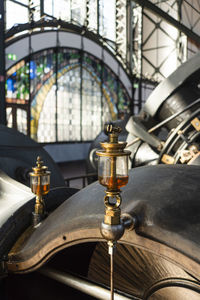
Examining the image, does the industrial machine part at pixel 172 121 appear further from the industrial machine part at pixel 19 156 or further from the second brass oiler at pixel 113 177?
the second brass oiler at pixel 113 177

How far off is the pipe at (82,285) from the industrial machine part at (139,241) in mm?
10

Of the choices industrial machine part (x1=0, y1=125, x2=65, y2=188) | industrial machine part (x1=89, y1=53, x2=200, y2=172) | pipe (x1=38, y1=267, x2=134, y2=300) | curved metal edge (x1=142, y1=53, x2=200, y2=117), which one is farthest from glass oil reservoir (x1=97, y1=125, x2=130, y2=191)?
curved metal edge (x1=142, y1=53, x2=200, y2=117)

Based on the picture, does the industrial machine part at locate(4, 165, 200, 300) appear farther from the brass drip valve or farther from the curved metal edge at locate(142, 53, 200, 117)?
the curved metal edge at locate(142, 53, 200, 117)

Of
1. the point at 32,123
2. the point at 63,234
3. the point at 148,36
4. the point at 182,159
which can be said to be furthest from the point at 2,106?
the point at 148,36

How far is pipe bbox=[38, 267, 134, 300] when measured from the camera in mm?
1393

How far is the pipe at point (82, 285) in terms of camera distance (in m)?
1.39

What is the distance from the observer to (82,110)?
1322cm

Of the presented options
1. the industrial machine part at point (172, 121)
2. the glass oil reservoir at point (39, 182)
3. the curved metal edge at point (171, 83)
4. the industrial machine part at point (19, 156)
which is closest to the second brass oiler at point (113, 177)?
the glass oil reservoir at point (39, 182)

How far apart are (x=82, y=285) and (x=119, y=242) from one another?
404 millimetres

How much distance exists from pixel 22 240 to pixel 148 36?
18.1 metres

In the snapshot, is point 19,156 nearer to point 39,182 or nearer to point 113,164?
point 39,182

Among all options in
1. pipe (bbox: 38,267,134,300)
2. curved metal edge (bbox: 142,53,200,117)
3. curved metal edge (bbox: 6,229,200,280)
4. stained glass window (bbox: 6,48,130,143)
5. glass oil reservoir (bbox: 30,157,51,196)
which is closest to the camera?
curved metal edge (bbox: 6,229,200,280)

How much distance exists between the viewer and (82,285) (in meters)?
1.49

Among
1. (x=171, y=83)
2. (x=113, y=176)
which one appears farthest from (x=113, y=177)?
(x=171, y=83)
